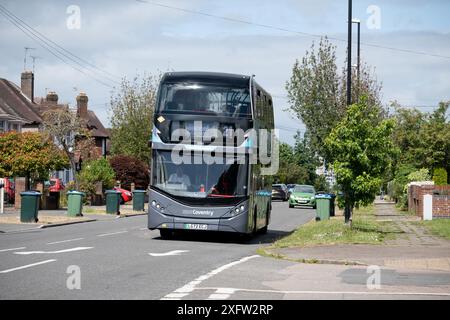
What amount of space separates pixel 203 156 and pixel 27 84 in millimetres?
59416

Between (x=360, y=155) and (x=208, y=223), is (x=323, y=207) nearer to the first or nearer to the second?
(x=360, y=155)

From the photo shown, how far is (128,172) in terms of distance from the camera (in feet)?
210

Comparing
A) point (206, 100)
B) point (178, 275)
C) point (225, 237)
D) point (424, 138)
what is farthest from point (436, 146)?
point (178, 275)

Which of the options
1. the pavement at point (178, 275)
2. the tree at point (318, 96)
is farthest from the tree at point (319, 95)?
the pavement at point (178, 275)

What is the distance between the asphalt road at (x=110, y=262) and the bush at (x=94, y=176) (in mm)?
24794

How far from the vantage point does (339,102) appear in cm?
4525

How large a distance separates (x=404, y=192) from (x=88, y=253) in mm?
33917

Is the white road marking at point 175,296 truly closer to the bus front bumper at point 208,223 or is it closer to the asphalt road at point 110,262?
the asphalt road at point 110,262

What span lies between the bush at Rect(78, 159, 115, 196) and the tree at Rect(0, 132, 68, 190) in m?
2.66

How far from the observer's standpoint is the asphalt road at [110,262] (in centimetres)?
1154

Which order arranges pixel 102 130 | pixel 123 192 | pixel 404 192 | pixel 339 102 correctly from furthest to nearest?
pixel 102 130, pixel 123 192, pixel 404 192, pixel 339 102

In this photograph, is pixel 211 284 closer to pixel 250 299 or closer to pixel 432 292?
pixel 250 299
